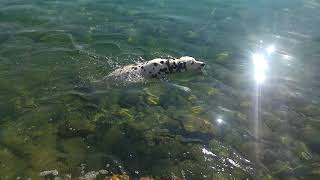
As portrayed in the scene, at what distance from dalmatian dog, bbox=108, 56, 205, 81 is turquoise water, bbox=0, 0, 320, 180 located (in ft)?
1.28

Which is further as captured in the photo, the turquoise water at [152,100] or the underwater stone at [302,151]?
the underwater stone at [302,151]

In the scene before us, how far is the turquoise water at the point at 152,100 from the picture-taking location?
10.5m

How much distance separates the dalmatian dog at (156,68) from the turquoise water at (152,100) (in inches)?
15.4

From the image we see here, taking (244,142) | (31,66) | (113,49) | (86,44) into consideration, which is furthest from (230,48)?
(31,66)

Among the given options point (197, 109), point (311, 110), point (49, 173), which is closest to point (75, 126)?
point (49, 173)

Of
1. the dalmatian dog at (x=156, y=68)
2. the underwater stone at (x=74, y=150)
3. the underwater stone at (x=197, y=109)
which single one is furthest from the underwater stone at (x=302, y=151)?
the underwater stone at (x=74, y=150)

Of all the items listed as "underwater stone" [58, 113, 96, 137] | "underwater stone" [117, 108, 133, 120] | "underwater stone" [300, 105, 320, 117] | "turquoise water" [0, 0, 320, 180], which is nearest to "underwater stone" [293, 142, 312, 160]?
"turquoise water" [0, 0, 320, 180]

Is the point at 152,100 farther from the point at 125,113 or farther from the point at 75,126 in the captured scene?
the point at 75,126

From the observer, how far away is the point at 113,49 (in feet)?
57.2

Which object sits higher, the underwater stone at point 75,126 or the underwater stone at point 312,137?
the underwater stone at point 75,126

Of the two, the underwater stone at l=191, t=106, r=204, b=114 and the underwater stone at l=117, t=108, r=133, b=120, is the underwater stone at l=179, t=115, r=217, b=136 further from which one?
the underwater stone at l=117, t=108, r=133, b=120

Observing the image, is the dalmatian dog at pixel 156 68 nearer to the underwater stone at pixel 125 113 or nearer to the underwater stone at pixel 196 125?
the underwater stone at pixel 125 113

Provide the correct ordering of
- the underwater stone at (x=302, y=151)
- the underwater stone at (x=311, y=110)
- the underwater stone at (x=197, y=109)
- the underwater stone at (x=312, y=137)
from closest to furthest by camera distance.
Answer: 1. the underwater stone at (x=302, y=151)
2. the underwater stone at (x=312, y=137)
3. the underwater stone at (x=197, y=109)
4. the underwater stone at (x=311, y=110)

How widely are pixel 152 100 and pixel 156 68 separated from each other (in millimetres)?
2103
